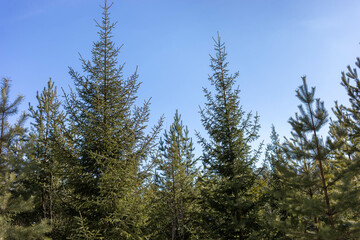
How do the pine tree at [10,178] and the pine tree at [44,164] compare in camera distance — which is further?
the pine tree at [44,164]

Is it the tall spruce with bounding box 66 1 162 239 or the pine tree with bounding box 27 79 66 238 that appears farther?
the pine tree with bounding box 27 79 66 238

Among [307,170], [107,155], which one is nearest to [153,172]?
[107,155]

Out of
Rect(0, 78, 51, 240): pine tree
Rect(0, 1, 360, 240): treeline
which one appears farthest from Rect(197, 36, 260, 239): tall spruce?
Rect(0, 78, 51, 240): pine tree

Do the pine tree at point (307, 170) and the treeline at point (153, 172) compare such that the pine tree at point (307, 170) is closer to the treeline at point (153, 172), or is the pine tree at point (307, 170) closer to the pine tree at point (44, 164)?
the treeline at point (153, 172)

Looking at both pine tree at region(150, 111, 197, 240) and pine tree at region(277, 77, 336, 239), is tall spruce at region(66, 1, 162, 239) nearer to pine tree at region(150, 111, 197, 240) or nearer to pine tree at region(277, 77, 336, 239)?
pine tree at region(150, 111, 197, 240)

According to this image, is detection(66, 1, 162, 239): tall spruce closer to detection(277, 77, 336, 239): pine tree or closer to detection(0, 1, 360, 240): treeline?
detection(0, 1, 360, 240): treeline

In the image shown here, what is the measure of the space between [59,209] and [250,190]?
24.0 ft

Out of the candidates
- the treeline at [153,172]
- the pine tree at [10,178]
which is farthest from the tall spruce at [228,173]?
the pine tree at [10,178]

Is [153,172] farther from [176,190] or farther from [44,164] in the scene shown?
[44,164]

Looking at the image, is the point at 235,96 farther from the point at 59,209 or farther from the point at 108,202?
the point at 59,209

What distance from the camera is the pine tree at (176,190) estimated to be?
10.7 meters

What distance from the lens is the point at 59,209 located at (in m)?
8.59

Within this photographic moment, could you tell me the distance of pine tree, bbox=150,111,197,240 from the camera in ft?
35.2

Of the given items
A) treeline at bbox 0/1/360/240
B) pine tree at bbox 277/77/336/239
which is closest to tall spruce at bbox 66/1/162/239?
treeline at bbox 0/1/360/240
